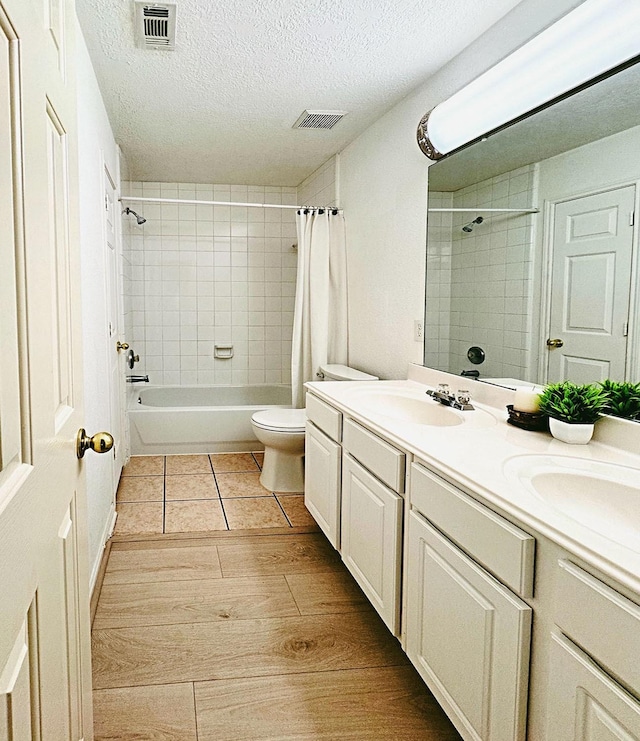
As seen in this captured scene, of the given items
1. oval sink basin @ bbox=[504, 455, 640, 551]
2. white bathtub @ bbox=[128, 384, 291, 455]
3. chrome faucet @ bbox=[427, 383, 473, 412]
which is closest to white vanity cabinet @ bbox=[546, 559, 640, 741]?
oval sink basin @ bbox=[504, 455, 640, 551]

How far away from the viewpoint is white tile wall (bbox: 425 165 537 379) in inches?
86.0

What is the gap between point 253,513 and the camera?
11.3 ft

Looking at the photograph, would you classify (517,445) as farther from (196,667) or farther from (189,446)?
(189,446)

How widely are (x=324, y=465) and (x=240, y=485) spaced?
1.35m

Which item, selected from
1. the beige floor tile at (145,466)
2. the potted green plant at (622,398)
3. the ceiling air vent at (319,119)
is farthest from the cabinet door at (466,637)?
the beige floor tile at (145,466)

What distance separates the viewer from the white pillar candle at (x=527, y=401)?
1948mm

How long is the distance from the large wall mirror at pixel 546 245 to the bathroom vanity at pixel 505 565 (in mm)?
256

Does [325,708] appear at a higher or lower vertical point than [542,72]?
lower

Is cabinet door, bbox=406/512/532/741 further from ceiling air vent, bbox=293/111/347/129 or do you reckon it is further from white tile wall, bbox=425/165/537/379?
ceiling air vent, bbox=293/111/347/129

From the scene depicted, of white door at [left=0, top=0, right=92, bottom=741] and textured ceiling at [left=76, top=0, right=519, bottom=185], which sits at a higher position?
textured ceiling at [left=76, top=0, right=519, bottom=185]

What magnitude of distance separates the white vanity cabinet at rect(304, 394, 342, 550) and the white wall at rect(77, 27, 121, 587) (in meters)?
0.96

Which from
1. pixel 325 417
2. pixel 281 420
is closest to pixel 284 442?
pixel 281 420

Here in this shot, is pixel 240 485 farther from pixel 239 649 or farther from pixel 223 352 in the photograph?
pixel 223 352

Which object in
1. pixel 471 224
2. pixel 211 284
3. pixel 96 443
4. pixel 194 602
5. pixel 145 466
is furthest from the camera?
pixel 211 284
